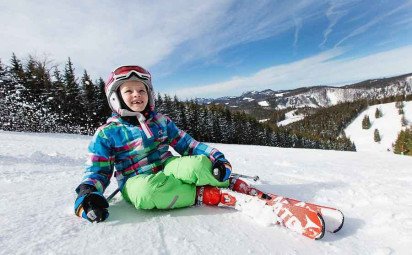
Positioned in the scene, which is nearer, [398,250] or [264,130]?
[398,250]

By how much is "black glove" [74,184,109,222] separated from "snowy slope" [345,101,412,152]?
16593 centimetres

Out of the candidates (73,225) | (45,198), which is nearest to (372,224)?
(73,225)

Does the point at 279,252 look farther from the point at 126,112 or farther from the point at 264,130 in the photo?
the point at 264,130

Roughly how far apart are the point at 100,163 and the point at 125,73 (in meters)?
1.10

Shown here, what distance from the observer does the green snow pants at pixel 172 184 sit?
2.83m

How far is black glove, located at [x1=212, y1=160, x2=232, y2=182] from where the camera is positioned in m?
3.11

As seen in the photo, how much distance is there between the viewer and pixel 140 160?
338 cm

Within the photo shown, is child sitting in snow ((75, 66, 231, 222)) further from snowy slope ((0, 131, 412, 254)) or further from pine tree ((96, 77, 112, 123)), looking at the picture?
pine tree ((96, 77, 112, 123))

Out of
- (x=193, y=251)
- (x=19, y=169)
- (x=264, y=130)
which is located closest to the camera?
(x=193, y=251)

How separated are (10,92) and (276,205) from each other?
3839 centimetres

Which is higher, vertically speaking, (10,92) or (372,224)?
(10,92)

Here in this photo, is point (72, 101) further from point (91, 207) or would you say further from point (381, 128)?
point (381, 128)

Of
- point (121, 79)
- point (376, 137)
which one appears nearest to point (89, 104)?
point (121, 79)

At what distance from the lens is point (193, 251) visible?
82.0 inches
